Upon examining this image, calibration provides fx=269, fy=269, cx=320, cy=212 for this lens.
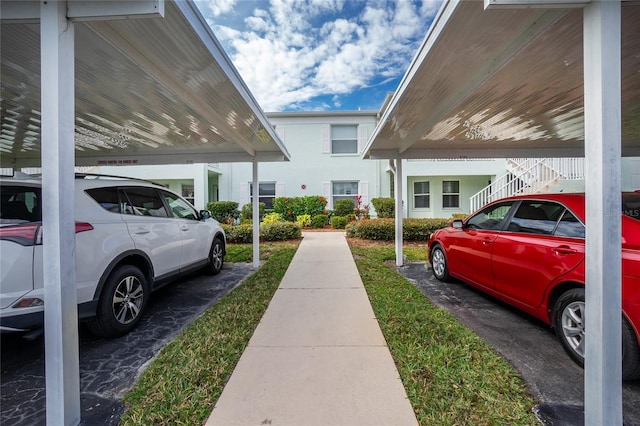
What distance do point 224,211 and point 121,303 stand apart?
34.6 feet

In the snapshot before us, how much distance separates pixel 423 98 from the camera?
140 inches

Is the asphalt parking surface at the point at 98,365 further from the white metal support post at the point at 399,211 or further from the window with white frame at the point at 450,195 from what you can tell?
A: the window with white frame at the point at 450,195

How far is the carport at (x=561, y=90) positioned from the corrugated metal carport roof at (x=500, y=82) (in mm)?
11

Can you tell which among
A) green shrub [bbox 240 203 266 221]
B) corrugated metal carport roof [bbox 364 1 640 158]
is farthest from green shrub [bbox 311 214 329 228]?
corrugated metal carport roof [bbox 364 1 640 158]

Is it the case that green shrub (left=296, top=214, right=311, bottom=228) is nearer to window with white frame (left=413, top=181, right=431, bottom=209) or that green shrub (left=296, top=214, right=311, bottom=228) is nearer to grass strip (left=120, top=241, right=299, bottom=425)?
window with white frame (left=413, top=181, right=431, bottom=209)

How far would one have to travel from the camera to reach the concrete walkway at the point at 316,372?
1.96m

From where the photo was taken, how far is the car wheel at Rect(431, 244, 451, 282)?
16.1ft

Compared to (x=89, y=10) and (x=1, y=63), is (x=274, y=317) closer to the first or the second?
(x=89, y=10)

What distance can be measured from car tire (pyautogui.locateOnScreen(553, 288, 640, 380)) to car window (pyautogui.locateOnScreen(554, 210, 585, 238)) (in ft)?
1.89

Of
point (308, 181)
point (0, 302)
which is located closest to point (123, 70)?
point (0, 302)

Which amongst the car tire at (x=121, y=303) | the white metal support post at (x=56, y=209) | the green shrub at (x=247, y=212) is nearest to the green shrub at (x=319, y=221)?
the green shrub at (x=247, y=212)

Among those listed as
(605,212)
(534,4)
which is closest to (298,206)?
(534,4)

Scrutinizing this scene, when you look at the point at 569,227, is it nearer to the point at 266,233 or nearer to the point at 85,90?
the point at 85,90

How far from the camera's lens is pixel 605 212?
1708mm
